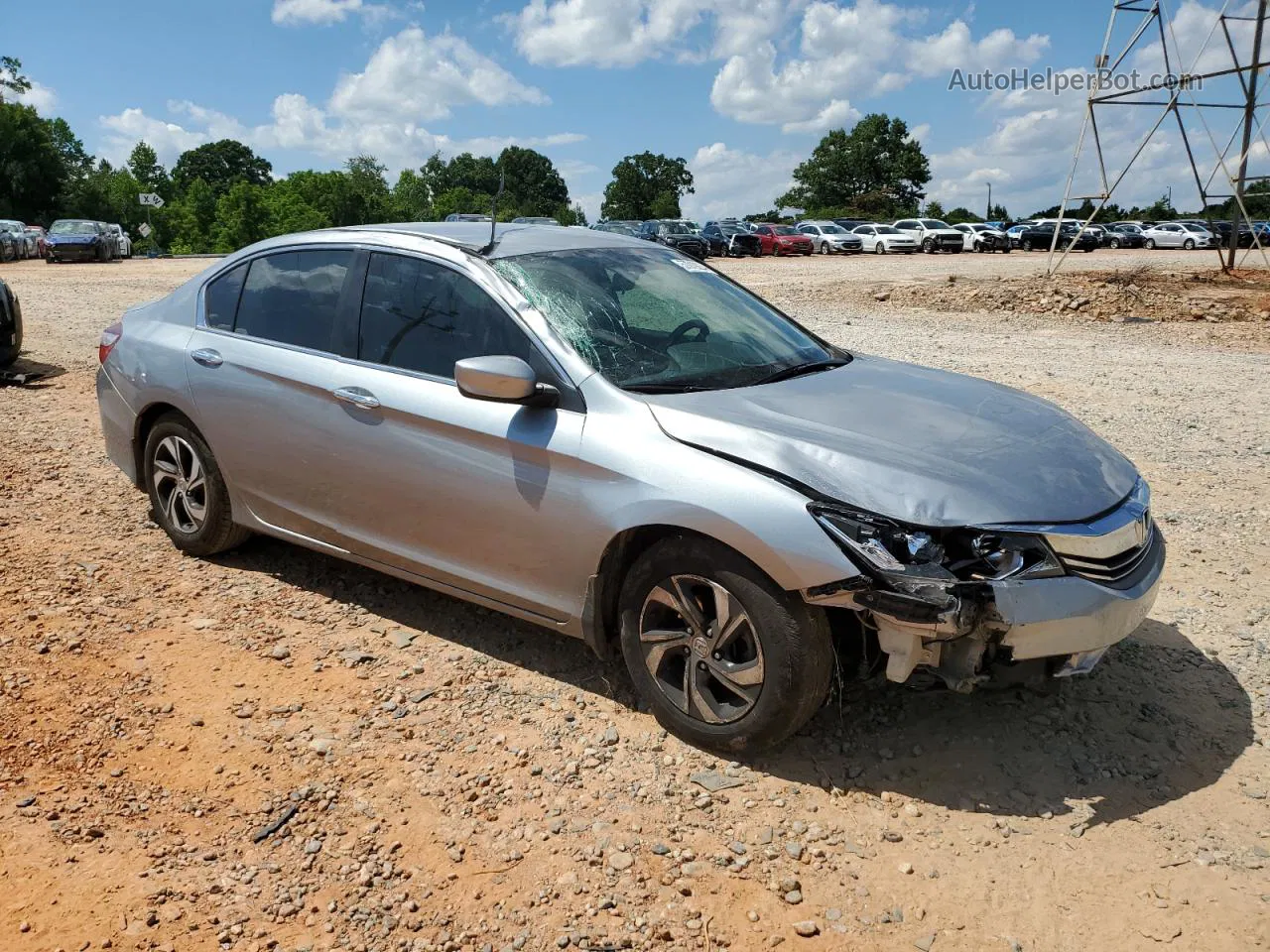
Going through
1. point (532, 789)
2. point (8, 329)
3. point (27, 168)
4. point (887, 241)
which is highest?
point (27, 168)

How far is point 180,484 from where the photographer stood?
210 inches

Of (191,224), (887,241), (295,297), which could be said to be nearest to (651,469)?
(295,297)

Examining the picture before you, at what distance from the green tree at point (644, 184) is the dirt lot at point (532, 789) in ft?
392

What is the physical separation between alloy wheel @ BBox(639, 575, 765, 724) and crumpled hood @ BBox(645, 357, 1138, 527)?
1.57ft

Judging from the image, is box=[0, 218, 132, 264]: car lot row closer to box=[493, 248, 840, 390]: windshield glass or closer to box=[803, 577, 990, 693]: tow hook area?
box=[493, 248, 840, 390]: windshield glass

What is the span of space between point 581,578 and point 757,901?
4.16 ft

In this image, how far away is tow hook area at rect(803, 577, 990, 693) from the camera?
10.1ft

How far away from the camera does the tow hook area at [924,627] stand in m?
3.08

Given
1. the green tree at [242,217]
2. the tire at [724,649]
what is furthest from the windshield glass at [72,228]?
the tire at [724,649]

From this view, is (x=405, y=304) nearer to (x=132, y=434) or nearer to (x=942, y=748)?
(x=132, y=434)

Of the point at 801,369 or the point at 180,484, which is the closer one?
the point at 801,369

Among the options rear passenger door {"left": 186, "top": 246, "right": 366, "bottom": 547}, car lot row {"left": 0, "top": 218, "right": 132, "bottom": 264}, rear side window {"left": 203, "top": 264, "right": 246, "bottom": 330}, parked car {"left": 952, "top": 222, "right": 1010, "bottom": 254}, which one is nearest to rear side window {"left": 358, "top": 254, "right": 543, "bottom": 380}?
rear passenger door {"left": 186, "top": 246, "right": 366, "bottom": 547}

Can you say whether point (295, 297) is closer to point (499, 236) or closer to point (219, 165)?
point (499, 236)

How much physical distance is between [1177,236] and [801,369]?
52.8 metres
